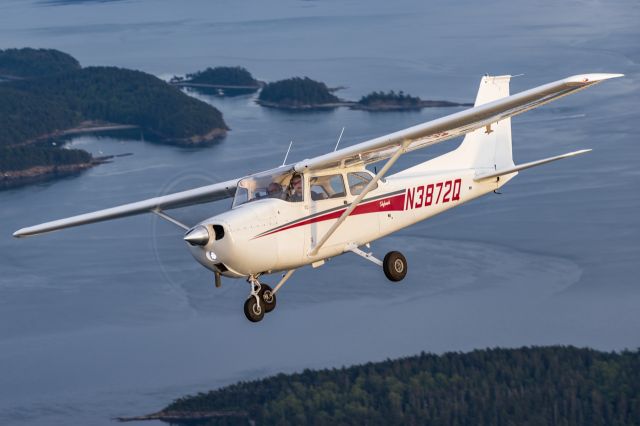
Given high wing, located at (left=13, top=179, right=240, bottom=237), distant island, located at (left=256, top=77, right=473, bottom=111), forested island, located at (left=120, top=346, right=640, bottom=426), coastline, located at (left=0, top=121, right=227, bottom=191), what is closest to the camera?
high wing, located at (left=13, top=179, right=240, bottom=237)

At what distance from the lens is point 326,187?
23.7m

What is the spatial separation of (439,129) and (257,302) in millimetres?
4186

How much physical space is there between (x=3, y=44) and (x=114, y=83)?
47.1m

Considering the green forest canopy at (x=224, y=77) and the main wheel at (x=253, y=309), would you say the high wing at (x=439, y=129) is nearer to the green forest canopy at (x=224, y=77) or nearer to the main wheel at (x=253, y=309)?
the main wheel at (x=253, y=309)

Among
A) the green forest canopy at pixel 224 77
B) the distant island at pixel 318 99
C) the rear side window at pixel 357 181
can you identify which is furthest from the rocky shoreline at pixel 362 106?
the rear side window at pixel 357 181

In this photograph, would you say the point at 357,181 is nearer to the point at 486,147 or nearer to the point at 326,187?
the point at 326,187

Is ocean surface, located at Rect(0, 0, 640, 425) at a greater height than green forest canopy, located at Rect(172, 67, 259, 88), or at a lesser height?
lesser

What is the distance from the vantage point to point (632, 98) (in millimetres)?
124125

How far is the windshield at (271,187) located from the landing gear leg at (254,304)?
1.41 metres

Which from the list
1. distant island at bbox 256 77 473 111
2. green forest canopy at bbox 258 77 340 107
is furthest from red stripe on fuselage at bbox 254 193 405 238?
green forest canopy at bbox 258 77 340 107

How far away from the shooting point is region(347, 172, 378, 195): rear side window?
78.8 ft

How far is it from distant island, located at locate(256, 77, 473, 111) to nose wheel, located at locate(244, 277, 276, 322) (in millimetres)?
103509

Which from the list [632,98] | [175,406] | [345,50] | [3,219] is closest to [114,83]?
[345,50]

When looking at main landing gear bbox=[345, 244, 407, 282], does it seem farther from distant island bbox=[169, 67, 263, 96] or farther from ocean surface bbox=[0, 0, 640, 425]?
distant island bbox=[169, 67, 263, 96]
